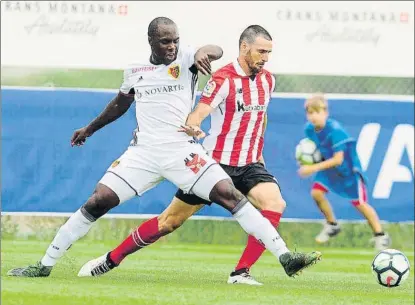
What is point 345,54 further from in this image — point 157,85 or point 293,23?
point 157,85

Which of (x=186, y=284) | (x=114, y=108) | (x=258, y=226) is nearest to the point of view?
(x=258, y=226)

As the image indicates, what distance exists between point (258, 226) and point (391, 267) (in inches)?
52.1

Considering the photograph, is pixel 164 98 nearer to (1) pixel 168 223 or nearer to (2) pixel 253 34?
(2) pixel 253 34

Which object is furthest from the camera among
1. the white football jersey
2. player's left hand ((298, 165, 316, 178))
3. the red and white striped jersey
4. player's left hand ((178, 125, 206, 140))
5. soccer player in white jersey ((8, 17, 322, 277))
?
player's left hand ((298, 165, 316, 178))

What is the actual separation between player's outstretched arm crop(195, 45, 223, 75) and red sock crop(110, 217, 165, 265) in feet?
4.69

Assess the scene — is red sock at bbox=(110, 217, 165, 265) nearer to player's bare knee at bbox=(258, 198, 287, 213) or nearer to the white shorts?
the white shorts

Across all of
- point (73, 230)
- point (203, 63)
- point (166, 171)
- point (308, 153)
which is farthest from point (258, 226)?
point (308, 153)

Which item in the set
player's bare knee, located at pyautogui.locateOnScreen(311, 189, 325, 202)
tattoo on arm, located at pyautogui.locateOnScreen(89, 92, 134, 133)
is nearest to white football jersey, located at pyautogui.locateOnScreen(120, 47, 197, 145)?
tattoo on arm, located at pyautogui.locateOnScreen(89, 92, 134, 133)

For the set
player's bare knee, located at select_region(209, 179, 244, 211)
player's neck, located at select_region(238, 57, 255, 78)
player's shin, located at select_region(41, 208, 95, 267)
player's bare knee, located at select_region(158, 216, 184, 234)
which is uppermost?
player's neck, located at select_region(238, 57, 255, 78)

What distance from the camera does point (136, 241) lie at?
9.22m

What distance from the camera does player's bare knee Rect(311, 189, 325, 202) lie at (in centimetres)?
1458

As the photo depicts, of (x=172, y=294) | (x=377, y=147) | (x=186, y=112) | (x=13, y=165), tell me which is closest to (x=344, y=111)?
(x=377, y=147)

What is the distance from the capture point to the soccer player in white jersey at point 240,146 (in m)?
9.00

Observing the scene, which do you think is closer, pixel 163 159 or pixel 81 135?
pixel 163 159
